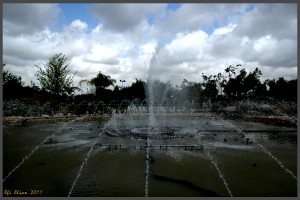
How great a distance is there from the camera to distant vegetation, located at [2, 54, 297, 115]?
40875 mm

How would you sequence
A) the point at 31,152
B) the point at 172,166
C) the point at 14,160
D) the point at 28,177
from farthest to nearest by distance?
the point at 31,152 → the point at 14,160 → the point at 172,166 → the point at 28,177

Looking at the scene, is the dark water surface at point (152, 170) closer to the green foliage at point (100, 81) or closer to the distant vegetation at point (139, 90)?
the distant vegetation at point (139, 90)

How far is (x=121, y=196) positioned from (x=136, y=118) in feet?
60.9

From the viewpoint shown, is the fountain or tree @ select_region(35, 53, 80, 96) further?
tree @ select_region(35, 53, 80, 96)

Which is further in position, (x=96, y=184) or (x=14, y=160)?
(x=14, y=160)

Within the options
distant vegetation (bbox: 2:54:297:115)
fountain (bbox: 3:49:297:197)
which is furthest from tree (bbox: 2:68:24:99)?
fountain (bbox: 3:49:297:197)

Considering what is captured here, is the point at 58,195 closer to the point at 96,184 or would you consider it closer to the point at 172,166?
the point at 96,184

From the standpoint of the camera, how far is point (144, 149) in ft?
35.7

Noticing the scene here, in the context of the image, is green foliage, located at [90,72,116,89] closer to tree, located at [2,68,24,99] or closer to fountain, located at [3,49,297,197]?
tree, located at [2,68,24,99]

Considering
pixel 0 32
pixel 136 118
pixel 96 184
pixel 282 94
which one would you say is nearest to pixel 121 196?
pixel 96 184

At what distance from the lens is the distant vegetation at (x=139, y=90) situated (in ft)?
134

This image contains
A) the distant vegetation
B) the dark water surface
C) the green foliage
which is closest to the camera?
the dark water surface

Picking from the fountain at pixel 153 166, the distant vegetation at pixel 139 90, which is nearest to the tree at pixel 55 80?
the distant vegetation at pixel 139 90

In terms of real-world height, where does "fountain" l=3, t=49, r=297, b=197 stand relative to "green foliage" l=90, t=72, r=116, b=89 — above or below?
below
